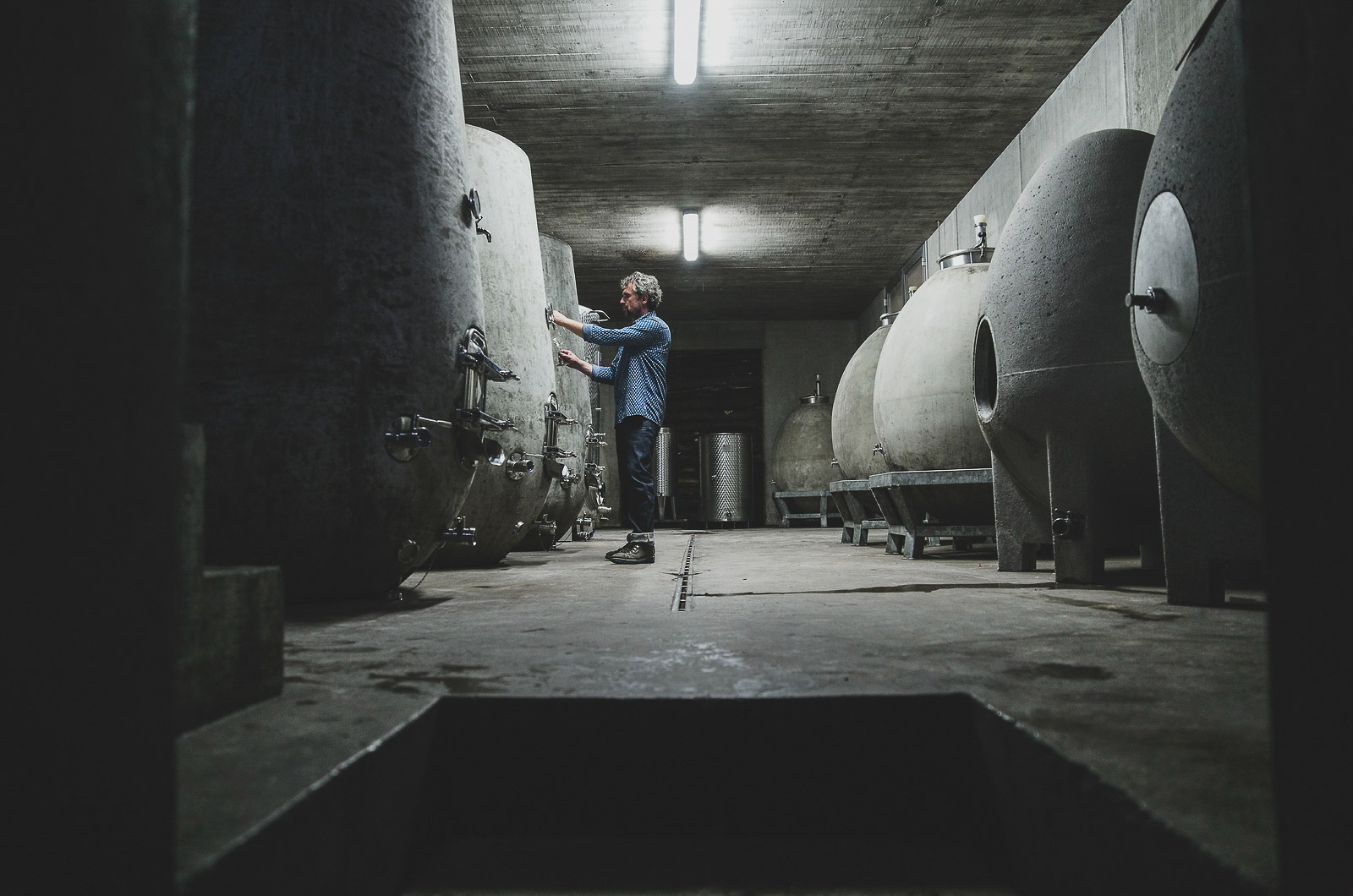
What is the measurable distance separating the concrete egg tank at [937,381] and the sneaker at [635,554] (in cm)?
192

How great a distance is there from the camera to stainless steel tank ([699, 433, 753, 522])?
15.4m

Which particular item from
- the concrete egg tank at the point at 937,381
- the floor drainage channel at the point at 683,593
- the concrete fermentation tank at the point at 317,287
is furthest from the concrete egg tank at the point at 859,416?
the concrete fermentation tank at the point at 317,287

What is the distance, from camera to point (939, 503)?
18.4 feet

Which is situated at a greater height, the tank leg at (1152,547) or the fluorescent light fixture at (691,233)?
the fluorescent light fixture at (691,233)

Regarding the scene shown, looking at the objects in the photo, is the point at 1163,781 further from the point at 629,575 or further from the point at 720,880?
the point at 629,575

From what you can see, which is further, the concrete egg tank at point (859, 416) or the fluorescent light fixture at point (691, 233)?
the fluorescent light fixture at point (691, 233)

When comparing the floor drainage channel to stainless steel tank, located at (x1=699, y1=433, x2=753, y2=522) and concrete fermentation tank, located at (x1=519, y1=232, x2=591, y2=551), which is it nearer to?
concrete fermentation tank, located at (x1=519, y1=232, x2=591, y2=551)

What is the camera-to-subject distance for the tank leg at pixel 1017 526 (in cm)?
440

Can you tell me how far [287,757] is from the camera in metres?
1.14

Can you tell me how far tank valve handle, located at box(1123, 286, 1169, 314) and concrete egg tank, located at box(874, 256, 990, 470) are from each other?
9.81ft

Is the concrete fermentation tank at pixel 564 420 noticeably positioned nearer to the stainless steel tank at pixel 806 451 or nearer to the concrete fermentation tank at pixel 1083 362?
the concrete fermentation tank at pixel 1083 362

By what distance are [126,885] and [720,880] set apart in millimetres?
812

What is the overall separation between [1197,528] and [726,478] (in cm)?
1263

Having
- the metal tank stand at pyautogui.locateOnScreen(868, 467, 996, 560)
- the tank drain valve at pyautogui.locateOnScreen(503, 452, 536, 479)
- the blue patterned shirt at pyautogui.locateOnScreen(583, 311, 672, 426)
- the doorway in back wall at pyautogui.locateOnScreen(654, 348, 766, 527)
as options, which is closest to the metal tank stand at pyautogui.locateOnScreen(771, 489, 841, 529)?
the doorway in back wall at pyautogui.locateOnScreen(654, 348, 766, 527)
